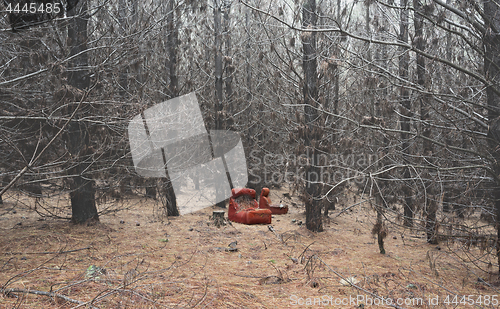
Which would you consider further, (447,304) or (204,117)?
(204,117)

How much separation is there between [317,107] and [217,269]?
16.2 feet

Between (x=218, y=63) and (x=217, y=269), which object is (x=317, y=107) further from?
(x=218, y=63)

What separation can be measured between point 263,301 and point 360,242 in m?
5.03

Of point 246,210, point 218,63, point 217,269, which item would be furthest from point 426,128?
point 218,63

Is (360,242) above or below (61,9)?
below

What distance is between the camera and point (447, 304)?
4.27 m

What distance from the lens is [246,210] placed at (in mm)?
8383

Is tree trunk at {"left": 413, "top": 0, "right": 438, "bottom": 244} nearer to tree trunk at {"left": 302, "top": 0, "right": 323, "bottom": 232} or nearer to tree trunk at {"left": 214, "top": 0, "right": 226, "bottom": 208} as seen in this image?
tree trunk at {"left": 302, "top": 0, "right": 323, "bottom": 232}

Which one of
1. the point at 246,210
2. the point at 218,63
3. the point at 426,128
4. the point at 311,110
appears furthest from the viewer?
the point at 218,63

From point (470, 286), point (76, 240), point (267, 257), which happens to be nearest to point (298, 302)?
point (267, 257)

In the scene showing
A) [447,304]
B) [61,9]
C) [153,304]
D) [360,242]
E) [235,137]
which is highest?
[61,9]

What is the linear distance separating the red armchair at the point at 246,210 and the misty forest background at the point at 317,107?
1.13 m

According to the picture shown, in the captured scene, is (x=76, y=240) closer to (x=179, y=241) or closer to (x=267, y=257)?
(x=179, y=241)

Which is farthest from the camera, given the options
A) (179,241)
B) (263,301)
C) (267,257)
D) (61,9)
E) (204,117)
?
(204,117)
